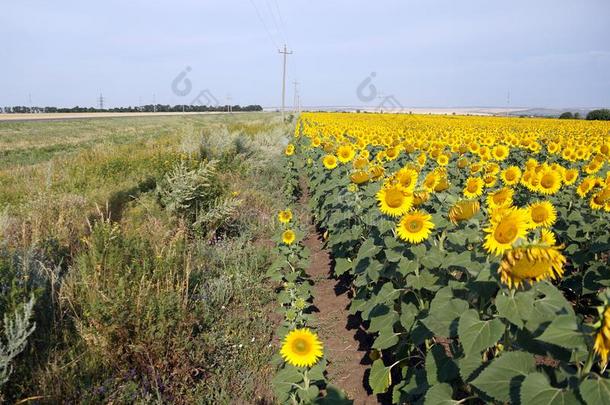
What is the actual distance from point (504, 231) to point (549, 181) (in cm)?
316

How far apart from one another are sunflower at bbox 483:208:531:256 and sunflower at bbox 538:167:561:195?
291 centimetres

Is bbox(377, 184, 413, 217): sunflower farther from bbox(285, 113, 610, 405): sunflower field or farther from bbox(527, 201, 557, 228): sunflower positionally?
bbox(527, 201, 557, 228): sunflower

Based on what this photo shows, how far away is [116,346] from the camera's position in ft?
10.0

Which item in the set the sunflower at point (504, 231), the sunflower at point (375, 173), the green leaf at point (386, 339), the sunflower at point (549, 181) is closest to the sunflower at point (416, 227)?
the sunflower at point (504, 231)

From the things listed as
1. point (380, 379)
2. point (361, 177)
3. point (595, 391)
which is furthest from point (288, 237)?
point (595, 391)

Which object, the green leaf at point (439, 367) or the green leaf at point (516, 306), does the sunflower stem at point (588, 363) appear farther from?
the green leaf at point (439, 367)

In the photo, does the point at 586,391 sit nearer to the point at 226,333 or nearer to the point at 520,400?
the point at 520,400

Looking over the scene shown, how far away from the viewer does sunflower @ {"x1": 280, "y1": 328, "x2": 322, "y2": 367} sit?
234 centimetres

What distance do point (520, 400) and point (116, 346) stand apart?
268cm

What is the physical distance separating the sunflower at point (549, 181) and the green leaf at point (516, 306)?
10.9 ft

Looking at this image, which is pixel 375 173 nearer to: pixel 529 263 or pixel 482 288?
pixel 482 288

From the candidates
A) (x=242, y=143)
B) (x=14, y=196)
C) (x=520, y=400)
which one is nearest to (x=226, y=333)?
(x=520, y=400)

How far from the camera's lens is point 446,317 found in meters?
2.00

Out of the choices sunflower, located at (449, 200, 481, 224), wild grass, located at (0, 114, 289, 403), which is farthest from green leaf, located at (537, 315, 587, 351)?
wild grass, located at (0, 114, 289, 403)
